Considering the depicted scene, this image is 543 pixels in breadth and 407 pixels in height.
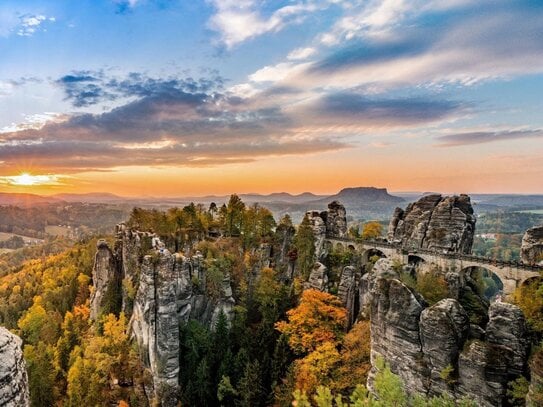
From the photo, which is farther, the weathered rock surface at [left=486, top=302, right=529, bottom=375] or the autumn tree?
the autumn tree

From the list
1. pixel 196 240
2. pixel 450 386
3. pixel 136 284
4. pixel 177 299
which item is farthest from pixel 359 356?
pixel 196 240

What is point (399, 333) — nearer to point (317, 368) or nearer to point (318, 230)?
point (317, 368)

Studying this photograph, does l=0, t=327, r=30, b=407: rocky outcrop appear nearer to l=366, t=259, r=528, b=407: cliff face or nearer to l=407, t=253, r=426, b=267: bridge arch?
l=366, t=259, r=528, b=407: cliff face

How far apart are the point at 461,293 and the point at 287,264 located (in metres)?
23.1

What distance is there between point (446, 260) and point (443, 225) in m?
4.90

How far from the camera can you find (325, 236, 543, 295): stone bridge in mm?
40562

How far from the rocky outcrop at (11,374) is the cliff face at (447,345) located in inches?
715

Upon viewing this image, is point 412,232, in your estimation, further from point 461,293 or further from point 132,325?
point 132,325

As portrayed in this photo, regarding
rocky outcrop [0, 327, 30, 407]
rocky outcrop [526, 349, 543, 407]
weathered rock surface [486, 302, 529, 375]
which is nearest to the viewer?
rocky outcrop [0, 327, 30, 407]

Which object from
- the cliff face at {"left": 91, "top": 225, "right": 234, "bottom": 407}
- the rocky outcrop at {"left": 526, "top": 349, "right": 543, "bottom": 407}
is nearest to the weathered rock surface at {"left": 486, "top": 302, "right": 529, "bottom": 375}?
the rocky outcrop at {"left": 526, "top": 349, "right": 543, "bottom": 407}

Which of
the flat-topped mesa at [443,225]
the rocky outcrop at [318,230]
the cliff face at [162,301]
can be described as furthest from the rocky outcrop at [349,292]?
the cliff face at [162,301]

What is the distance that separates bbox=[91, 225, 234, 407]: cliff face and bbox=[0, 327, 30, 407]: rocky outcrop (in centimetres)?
3552

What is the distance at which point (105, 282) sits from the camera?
53094mm

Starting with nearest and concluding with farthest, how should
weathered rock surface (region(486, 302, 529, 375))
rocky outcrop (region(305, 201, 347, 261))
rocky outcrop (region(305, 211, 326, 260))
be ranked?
1. weathered rock surface (region(486, 302, 529, 375))
2. rocky outcrop (region(305, 211, 326, 260))
3. rocky outcrop (region(305, 201, 347, 261))
